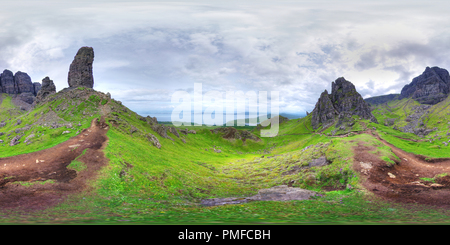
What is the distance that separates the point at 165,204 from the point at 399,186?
35.3m

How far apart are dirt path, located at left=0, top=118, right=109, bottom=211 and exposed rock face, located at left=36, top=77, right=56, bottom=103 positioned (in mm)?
82611

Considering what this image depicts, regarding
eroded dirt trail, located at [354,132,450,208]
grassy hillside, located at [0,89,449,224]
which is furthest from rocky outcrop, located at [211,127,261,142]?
eroded dirt trail, located at [354,132,450,208]

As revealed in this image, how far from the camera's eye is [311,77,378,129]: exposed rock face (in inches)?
6157

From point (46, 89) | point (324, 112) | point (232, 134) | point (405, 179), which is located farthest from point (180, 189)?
point (324, 112)

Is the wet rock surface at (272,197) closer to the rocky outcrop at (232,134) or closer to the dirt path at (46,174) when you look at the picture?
the dirt path at (46,174)

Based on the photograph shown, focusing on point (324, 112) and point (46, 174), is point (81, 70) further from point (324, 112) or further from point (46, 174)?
point (324, 112)

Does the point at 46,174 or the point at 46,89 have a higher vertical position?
the point at 46,89

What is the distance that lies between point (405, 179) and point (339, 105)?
154361mm

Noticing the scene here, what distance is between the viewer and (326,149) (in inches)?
1849

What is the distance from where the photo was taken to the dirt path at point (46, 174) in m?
23.0

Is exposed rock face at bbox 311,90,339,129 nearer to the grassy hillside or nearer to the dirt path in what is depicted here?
the grassy hillside

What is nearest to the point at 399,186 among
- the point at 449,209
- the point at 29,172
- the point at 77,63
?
the point at 449,209

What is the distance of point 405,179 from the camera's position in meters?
32.7
